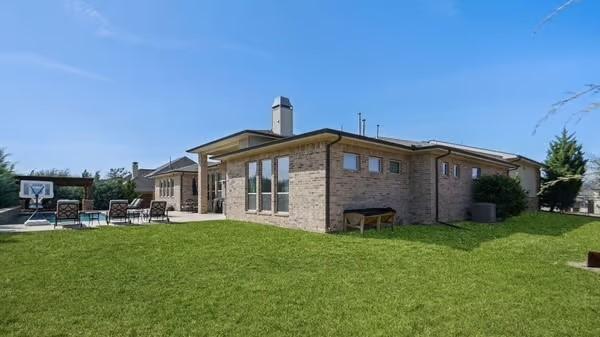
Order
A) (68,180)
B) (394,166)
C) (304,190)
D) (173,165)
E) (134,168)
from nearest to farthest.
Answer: (304,190) → (394,166) → (68,180) → (173,165) → (134,168)

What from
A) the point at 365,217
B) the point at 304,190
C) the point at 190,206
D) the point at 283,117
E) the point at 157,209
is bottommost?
the point at 190,206

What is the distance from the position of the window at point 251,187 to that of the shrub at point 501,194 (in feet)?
39.1

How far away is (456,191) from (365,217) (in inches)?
304

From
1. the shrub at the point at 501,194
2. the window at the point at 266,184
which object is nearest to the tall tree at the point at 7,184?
the window at the point at 266,184

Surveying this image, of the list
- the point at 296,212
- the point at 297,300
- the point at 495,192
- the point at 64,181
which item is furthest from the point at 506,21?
the point at 64,181

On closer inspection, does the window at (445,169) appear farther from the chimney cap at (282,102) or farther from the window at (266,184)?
the chimney cap at (282,102)

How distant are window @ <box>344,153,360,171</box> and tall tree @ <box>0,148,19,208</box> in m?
18.5

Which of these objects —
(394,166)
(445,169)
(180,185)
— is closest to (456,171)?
(445,169)

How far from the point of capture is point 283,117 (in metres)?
19.1

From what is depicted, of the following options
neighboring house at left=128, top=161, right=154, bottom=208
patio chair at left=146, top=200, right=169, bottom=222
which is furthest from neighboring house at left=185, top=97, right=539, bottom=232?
neighboring house at left=128, top=161, right=154, bottom=208

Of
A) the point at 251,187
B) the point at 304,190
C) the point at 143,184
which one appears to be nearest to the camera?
the point at 304,190

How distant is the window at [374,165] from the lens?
13688 millimetres

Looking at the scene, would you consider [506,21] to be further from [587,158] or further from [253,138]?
[253,138]

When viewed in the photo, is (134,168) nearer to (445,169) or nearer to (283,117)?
(283,117)
